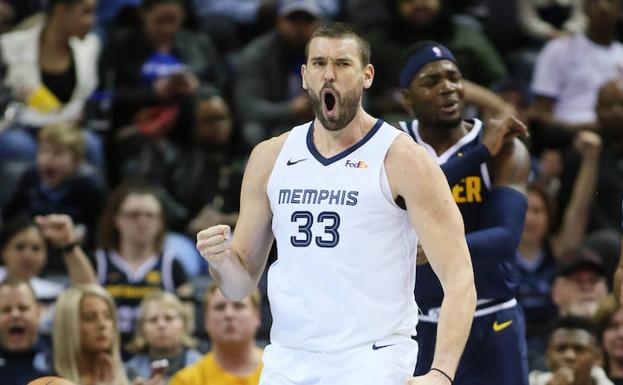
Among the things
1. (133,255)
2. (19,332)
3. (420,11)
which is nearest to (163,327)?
(19,332)

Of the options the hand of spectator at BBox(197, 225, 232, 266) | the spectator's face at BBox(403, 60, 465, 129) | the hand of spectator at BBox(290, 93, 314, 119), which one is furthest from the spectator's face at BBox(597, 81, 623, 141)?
the hand of spectator at BBox(197, 225, 232, 266)

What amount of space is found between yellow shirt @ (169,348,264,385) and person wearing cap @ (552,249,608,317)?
8.02 feet

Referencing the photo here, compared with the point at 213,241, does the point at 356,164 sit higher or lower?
higher

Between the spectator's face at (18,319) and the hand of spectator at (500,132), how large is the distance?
3.62 m

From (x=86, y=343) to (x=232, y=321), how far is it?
0.96 meters

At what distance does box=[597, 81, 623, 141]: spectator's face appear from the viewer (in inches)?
439

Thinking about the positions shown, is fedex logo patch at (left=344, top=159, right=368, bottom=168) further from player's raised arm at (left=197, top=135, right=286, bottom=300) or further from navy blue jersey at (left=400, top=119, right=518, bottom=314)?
navy blue jersey at (left=400, top=119, right=518, bottom=314)

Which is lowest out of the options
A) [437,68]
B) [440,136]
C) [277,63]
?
[277,63]

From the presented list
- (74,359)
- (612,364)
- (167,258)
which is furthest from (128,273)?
(612,364)

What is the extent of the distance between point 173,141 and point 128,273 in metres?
1.92

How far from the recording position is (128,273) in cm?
1030

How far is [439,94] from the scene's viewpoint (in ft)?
23.0

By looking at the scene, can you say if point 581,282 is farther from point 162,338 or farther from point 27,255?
point 27,255

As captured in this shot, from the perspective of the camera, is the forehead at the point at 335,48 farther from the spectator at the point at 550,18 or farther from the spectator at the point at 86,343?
the spectator at the point at 550,18
